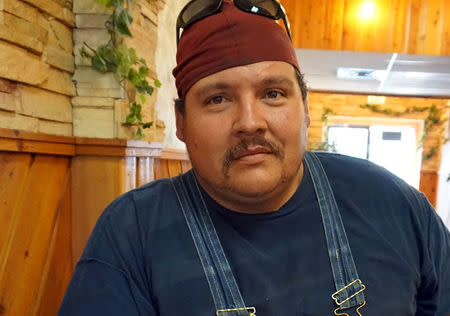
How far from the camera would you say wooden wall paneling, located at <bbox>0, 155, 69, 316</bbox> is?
109 centimetres

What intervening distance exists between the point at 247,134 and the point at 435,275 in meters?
0.66

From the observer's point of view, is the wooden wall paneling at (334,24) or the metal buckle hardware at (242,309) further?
the wooden wall paneling at (334,24)

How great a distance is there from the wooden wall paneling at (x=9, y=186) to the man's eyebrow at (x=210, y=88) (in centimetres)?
65

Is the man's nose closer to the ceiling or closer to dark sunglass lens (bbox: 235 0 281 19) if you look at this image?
dark sunglass lens (bbox: 235 0 281 19)

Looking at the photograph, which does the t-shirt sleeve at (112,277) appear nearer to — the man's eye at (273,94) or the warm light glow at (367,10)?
the man's eye at (273,94)

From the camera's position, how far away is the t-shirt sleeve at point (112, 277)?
0.77m

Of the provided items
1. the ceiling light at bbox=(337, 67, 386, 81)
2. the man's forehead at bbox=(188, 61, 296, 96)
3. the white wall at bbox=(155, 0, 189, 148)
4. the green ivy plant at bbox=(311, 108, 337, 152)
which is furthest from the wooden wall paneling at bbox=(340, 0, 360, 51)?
the green ivy plant at bbox=(311, 108, 337, 152)

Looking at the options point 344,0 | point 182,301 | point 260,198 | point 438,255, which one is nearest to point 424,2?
point 344,0

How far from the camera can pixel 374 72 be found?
169 inches

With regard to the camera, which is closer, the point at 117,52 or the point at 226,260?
the point at 226,260

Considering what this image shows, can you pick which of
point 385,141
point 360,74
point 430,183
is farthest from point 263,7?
point 430,183

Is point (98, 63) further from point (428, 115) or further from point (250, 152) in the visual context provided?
point (428, 115)

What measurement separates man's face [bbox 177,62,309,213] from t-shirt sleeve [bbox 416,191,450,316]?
451mm

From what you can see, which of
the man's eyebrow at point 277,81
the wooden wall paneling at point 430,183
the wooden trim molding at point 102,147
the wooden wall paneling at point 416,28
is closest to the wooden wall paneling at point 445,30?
the wooden wall paneling at point 416,28
